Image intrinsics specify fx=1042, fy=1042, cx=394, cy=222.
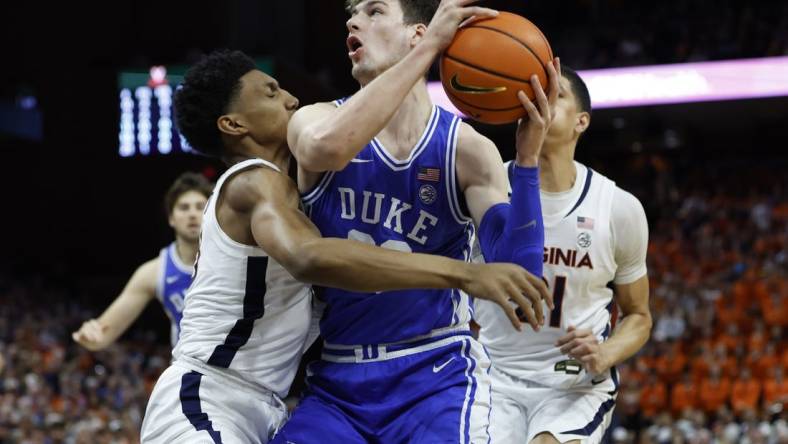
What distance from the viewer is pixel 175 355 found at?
3.76 metres

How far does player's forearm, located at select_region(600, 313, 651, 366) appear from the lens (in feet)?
14.7

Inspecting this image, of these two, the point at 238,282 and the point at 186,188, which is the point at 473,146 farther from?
the point at 186,188

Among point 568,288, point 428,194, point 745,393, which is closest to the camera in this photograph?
point 428,194

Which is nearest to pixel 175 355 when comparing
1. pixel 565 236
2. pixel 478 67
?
pixel 478 67

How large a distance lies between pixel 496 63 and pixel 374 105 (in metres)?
0.41

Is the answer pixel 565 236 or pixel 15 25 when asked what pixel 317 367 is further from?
pixel 15 25

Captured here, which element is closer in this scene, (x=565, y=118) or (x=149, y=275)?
(x=565, y=118)

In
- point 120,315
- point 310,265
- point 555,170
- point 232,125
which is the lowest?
point 120,315

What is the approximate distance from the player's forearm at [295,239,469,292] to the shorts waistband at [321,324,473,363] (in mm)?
477

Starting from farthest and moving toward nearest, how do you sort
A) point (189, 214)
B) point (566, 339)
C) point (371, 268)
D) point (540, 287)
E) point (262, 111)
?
point (189, 214), point (566, 339), point (262, 111), point (371, 268), point (540, 287)

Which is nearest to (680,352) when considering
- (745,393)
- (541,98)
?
(745,393)

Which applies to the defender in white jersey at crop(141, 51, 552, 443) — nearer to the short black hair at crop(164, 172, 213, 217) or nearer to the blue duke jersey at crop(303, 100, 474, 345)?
the blue duke jersey at crop(303, 100, 474, 345)

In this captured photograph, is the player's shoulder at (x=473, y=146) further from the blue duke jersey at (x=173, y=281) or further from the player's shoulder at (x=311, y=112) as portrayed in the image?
the blue duke jersey at (x=173, y=281)

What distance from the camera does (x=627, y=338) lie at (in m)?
4.64
